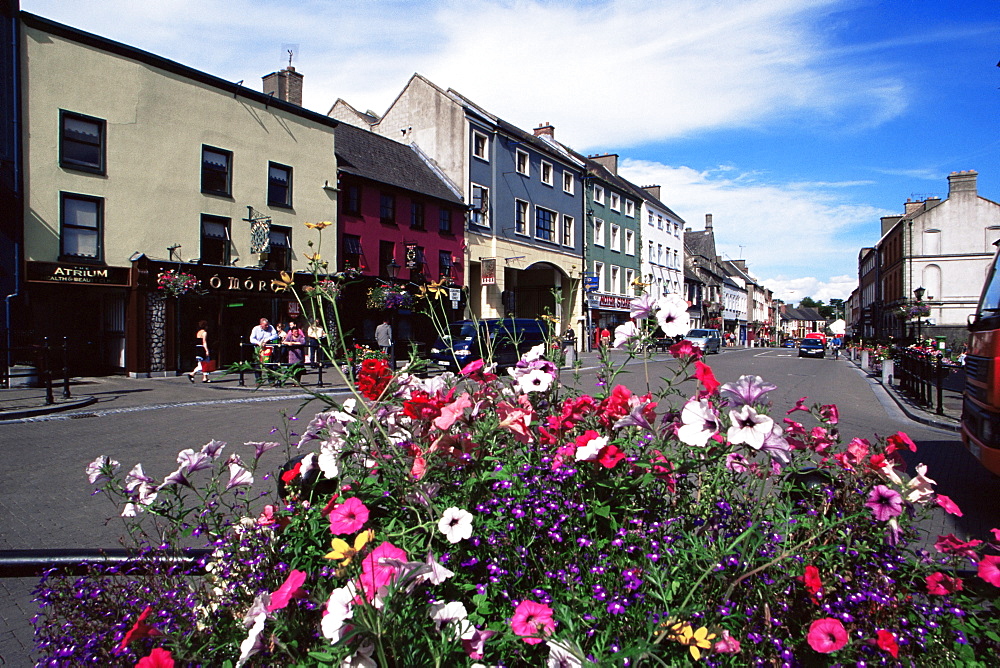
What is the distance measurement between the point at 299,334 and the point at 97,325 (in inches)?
279

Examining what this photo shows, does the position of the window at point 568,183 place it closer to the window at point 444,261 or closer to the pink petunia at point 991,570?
the window at point 444,261

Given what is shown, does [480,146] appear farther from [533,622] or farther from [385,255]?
[533,622]

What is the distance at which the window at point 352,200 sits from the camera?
23.1 meters

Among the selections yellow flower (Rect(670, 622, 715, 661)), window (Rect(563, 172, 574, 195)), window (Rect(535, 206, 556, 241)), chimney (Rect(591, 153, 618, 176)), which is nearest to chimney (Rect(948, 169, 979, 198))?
chimney (Rect(591, 153, 618, 176))

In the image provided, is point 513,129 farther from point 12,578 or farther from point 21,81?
point 12,578

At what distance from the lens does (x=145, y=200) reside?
1709 centimetres

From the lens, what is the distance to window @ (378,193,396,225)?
79.6 ft

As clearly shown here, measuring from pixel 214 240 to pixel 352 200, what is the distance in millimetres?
6116

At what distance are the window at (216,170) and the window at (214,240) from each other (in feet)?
3.09

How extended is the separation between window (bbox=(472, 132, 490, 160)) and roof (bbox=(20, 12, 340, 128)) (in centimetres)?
874

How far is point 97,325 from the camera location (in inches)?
695

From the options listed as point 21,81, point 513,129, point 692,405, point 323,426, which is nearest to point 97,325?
point 21,81

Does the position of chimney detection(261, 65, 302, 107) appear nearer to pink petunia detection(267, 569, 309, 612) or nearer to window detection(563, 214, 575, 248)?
window detection(563, 214, 575, 248)

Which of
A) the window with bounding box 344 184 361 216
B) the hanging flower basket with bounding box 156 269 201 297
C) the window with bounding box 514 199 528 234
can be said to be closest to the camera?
the hanging flower basket with bounding box 156 269 201 297
